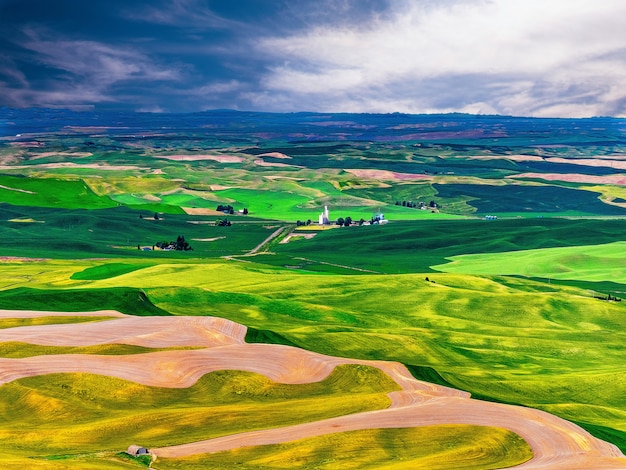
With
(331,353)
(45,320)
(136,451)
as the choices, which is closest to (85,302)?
(45,320)

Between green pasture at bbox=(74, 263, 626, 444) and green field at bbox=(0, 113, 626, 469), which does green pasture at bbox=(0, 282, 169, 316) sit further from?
green pasture at bbox=(74, 263, 626, 444)

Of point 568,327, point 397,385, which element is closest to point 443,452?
point 397,385

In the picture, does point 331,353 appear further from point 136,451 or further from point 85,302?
point 136,451

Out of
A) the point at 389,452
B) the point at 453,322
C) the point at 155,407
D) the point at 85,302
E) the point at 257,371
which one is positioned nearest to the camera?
the point at 389,452

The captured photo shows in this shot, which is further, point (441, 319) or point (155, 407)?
point (441, 319)

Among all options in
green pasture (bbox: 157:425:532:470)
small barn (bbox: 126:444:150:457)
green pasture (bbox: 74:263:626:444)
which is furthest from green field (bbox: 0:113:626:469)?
small barn (bbox: 126:444:150:457)

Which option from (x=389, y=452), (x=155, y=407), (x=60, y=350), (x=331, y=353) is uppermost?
(x=60, y=350)
